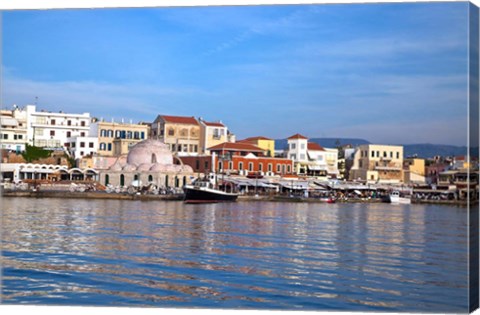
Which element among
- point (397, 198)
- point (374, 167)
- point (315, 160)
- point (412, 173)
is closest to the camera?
point (374, 167)

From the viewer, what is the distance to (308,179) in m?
36.4

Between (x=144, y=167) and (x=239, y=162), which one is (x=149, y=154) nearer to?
(x=144, y=167)

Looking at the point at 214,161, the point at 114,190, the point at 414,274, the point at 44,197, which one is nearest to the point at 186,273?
the point at 414,274

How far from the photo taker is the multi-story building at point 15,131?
2881cm

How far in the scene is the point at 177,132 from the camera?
36062mm

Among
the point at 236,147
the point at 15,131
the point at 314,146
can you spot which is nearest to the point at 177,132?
the point at 236,147

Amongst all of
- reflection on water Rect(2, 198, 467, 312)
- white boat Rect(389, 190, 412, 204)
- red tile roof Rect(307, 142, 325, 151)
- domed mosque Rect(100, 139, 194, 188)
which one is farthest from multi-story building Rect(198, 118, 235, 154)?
reflection on water Rect(2, 198, 467, 312)

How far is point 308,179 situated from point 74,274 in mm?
28279

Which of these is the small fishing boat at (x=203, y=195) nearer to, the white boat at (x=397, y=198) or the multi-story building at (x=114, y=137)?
the multi-story building at (x=114, y=137)

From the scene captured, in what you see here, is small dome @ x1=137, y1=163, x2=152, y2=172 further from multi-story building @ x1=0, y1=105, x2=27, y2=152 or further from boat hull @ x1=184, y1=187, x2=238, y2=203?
multi-story building @ x1=0, y1=105, x2=27, y2=152

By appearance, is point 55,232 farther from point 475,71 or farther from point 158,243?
point 475,71

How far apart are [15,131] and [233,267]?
23.5 meters

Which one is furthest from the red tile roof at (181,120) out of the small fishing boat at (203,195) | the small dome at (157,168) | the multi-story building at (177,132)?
the small fishing boat at (203,195)

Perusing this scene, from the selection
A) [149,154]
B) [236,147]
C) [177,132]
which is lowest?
[149,154]
